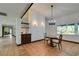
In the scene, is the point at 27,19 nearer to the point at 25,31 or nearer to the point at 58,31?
the point at 25,31

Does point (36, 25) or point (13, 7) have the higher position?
point (13, 7)

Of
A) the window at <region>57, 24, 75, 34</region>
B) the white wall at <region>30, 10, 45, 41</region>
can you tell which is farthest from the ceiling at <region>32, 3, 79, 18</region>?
the window at <region>57, 24, 75, 34</region>

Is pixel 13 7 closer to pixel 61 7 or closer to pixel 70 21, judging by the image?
pixel 61 7

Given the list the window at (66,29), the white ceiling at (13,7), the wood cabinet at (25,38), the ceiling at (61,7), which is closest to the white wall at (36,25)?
the wood cabinet at (25,38)

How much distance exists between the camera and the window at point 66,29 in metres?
9.13

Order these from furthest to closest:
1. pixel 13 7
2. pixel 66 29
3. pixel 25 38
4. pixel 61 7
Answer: pixel 66 29 < pixel 25 38 < pixel 61 7 < pixel 13 7

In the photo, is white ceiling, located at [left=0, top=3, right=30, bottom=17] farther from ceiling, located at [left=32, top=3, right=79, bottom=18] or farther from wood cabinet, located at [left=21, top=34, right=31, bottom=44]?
wood cabinet, located at [left=21, top=34, right=31, bottom=44]

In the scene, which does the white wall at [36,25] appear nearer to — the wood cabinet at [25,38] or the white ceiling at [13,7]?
the wood cabinet at [25,38]

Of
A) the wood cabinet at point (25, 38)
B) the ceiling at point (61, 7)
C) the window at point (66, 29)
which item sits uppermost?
the ceiling at point (61, 7)

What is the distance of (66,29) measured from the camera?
9.95 metres

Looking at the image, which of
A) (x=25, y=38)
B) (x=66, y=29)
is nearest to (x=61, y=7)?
(x=66, y=29)

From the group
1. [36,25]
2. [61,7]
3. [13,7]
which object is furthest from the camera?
[36,25]

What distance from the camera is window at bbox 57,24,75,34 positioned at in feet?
29.9

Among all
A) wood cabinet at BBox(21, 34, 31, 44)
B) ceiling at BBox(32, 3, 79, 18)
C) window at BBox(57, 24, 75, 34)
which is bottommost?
wood cabinet at BBox(21, 34, 31, 44)
